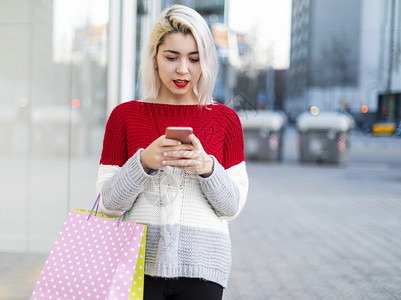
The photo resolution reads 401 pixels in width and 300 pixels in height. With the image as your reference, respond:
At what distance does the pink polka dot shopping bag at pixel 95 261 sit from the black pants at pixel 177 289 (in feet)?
0.22

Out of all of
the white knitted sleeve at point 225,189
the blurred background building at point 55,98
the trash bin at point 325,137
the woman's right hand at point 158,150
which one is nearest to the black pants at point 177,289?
the white knitted sleeve at point 225,189

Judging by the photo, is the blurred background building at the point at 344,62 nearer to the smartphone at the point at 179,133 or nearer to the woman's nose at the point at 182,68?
the woman's nose at the point at 182,68

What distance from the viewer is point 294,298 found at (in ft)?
12.6

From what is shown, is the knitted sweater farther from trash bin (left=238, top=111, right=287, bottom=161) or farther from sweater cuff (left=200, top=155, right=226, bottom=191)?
trash bin (left=238, top=111, right=287, bottom=161)

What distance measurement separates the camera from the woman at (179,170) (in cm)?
156

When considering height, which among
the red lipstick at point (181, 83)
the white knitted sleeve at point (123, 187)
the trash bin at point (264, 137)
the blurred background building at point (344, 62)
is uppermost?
the blurred background building at point (344, 62)

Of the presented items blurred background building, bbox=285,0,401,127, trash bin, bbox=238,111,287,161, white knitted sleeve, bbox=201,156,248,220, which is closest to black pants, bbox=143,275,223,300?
white knitted sleeve, bbox=201,156,248,220

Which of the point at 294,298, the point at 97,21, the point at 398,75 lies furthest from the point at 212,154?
the point at 398,75

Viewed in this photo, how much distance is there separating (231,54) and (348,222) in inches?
235

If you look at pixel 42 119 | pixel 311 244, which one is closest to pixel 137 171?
pixel 42 119

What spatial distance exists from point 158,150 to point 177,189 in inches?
7.9

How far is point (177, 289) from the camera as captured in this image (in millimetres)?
1588

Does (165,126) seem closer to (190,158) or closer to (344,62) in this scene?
(190,158)

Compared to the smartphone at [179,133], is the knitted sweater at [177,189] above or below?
below
